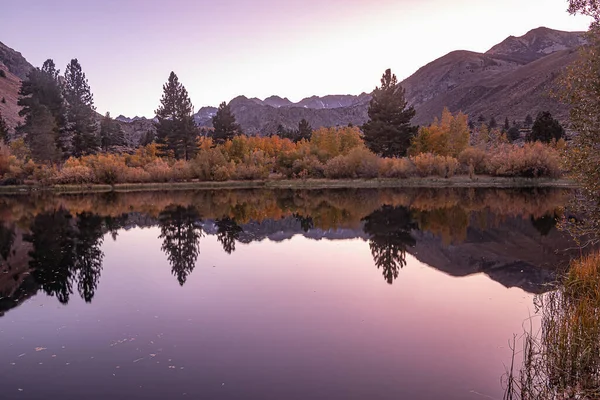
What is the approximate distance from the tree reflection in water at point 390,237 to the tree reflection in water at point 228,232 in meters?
8.35

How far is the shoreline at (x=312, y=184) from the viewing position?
55812 millimetres

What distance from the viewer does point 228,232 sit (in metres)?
28.3

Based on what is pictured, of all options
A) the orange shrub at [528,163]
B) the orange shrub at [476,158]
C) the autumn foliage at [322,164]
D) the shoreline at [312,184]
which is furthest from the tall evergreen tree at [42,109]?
the orange shrub at [528,163]

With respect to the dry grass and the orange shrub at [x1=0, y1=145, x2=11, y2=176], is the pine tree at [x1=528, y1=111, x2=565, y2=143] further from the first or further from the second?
the orange shrub at [x1=0, y1=145, x2=11, y2=176]

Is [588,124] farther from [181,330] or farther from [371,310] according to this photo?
[181,330]

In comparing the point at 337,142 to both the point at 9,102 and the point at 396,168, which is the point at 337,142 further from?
the point at 9,102

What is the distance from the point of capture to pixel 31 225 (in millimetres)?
31609

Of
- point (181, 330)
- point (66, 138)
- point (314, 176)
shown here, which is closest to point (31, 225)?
point (181, 330)

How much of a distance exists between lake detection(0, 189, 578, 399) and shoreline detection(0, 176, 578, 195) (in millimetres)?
25327

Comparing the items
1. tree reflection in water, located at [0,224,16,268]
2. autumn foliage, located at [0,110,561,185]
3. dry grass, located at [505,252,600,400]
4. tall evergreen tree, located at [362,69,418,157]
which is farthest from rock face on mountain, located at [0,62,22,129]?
dry grass, located at [505,252,600,400]

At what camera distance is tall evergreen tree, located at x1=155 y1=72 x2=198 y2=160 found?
77.6m

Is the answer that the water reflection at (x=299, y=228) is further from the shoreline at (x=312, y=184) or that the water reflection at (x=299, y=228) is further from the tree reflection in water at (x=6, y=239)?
the shoreline at (x=312, y=184)

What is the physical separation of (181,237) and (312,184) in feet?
118

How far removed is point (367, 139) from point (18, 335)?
64.0 m
